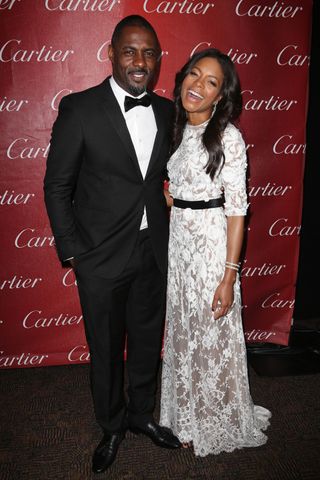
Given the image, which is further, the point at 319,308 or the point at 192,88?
the point at 319,308

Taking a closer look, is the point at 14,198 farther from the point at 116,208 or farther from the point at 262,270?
the point at 262,270

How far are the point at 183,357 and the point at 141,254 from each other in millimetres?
607

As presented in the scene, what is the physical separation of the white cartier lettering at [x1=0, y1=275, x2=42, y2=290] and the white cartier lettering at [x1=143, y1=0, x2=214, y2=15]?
1.98 meters

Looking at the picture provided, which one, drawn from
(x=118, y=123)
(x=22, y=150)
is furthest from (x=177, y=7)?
(x=22, y=150)

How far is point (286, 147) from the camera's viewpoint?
9.16 feet

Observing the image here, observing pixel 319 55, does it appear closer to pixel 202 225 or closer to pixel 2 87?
pixel 202 225

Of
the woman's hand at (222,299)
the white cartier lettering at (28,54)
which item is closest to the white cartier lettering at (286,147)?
the woman's hand at (222,299)

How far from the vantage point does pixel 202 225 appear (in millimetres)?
1837

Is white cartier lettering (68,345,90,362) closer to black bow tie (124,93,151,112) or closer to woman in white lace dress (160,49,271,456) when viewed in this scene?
woman in white lace dress (160,49,271,456)

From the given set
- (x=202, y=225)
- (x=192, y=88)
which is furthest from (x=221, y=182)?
(x=192, y=88)

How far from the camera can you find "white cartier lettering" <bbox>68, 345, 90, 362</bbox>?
119 inches

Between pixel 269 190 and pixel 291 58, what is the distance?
915mm

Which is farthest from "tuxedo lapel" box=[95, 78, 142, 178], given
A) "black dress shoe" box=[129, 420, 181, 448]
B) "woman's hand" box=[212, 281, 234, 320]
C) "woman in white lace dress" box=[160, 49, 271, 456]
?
"black dress shoe" box=[129, 420, 181, 448]

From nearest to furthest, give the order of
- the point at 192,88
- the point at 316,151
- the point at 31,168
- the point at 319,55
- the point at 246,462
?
the point at 192,88
the point at 246,462
the point at 31,168
the point at 319,55
the point at 316,151
